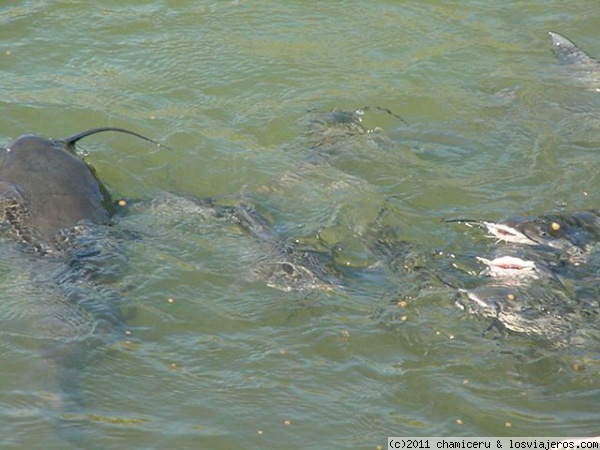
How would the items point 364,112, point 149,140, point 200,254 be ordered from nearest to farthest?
point 200,254, point 149,140, point 364,112

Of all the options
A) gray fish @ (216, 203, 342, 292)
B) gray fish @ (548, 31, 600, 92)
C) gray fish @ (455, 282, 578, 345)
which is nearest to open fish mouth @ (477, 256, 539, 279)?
gray fish @ (455, 282, 578, 345)

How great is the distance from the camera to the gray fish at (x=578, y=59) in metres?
7.72

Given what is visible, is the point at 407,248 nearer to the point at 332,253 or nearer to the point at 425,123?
the point at 332,253

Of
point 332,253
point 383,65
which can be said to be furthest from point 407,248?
point 383,65

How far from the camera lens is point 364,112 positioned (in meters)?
7.14

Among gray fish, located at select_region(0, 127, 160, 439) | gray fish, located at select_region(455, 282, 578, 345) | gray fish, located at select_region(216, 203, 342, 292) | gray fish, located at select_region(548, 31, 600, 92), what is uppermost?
gray fish, located at select_region(0, 127, 160, 439)

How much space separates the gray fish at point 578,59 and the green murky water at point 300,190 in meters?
0.13

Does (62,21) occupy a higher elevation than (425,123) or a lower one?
higher

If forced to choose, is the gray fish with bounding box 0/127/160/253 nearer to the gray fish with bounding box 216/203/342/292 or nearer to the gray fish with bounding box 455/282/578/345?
the gray fish with bounding box 216/203/342/292

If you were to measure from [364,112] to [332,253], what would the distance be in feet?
5.87

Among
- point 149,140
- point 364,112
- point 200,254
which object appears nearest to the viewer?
point 200,254

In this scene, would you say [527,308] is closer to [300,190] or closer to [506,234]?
[506,234]

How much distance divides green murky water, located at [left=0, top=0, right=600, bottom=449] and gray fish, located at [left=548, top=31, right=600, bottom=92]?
134 millimetres

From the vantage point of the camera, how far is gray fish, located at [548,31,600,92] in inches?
304
